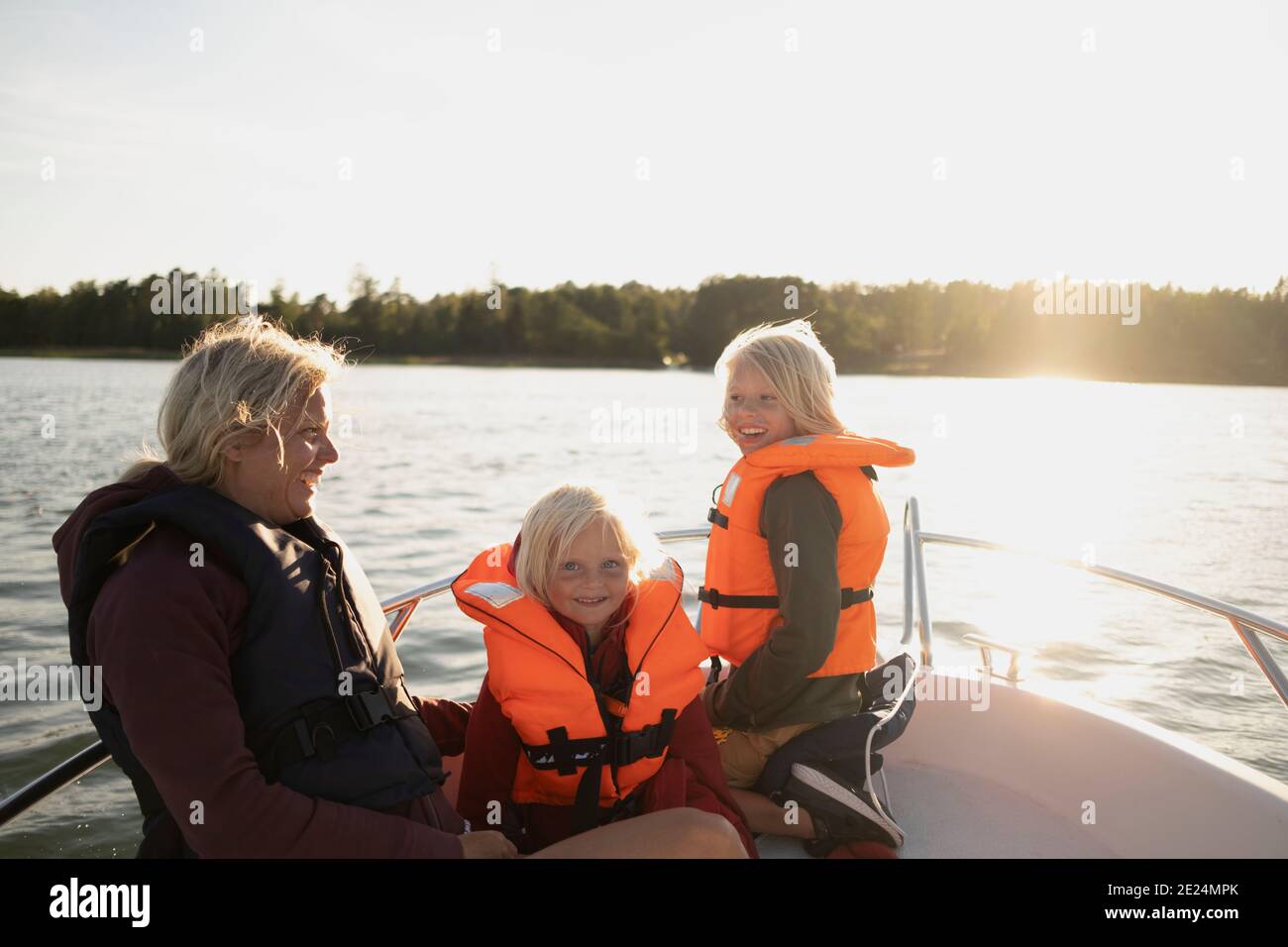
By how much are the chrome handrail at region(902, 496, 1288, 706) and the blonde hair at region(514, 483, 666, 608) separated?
115 cm

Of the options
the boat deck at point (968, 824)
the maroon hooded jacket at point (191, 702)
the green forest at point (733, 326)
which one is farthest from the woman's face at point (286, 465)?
the green forest at point (733, 326)

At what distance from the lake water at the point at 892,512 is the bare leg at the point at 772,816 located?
814 mm

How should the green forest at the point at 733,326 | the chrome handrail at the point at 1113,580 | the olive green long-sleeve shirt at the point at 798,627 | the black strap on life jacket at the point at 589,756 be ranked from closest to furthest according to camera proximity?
the black strap on life jacket at the point at 589,756, the olive green long-sleeve shirt at the point at 798,627, the chrome handrail at the point at 1113,580, the green forest at the point at 733,326

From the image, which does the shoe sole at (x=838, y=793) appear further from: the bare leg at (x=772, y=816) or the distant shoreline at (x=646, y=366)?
the distant shoreline at (x=646, y=366)

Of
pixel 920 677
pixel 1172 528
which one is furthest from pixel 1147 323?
pixel 920 677

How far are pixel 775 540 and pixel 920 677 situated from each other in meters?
0.79

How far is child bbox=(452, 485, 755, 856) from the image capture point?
5.86 ft

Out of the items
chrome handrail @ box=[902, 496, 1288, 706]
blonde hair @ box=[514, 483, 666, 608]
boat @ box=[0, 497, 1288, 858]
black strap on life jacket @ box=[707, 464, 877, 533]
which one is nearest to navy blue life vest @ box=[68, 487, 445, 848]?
blonde hair @ box=[514, 483, 666, 608]

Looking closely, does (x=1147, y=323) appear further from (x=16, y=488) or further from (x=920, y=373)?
(x=16, y=488)

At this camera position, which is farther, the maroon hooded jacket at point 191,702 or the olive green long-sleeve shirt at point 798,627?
the olive green long-sleeve shirt at point 798,627

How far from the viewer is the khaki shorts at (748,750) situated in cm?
211

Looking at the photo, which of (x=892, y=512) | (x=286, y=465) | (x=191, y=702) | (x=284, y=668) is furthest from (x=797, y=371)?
(x=892, y=512)

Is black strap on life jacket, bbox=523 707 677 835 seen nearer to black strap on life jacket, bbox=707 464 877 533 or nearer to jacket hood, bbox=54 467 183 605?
black strap on life jacket, bbox=707 464 877 533
